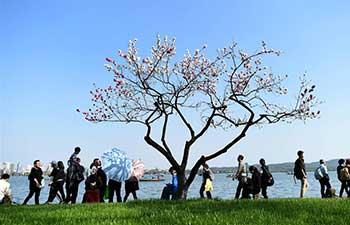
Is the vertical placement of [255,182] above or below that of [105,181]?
below

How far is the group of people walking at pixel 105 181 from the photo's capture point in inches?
720

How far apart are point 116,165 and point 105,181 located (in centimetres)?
86

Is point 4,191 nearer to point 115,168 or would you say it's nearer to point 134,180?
point 115,168

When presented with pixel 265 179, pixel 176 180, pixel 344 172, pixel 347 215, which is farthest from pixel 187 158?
pixel 347 215

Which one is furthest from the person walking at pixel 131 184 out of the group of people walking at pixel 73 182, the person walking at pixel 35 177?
the person walking at pixel 35 177

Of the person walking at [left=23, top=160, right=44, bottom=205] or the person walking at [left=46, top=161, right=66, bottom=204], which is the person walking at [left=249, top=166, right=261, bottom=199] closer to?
the person walking at [left=46, top=161, right=66, bottom=204]

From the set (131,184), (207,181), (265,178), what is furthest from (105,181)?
(265,178)

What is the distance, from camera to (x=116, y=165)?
1892 centimetres

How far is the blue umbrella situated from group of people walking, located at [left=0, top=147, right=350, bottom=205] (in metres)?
0.32

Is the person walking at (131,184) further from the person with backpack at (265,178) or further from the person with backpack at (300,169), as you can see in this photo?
the person with backpack at (300,169)

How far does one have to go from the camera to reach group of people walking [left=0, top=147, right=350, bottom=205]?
18.3 metres

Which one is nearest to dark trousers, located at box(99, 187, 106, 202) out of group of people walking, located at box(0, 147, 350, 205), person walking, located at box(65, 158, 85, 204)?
group of people walking, located at box(0, 147, 350, 205)

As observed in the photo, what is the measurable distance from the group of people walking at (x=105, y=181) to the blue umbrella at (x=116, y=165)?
0.32 metres

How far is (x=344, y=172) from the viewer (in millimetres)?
20719
